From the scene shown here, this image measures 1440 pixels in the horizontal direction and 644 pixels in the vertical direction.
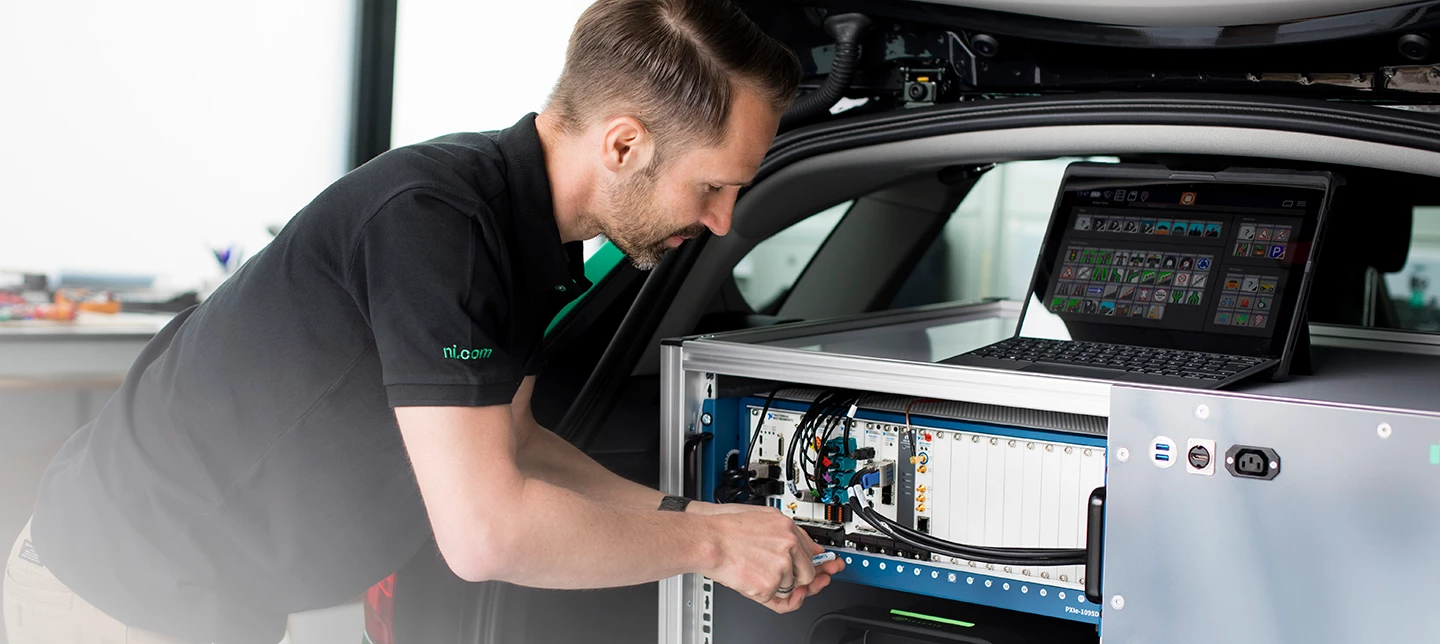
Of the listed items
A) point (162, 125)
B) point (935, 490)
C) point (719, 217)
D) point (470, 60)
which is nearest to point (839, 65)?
point (719, 217)

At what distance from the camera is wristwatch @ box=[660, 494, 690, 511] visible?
154 cm

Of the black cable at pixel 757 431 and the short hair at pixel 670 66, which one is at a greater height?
the short hair at pixel 670 66

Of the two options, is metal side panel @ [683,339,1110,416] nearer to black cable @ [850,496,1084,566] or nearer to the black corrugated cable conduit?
black cable @ [850,496,1084,566]

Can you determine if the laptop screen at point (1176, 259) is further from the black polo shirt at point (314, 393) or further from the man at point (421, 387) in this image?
the black polo shirt at point (314, 393)

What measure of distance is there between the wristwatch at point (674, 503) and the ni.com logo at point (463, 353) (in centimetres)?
44

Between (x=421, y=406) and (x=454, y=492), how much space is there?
10cm

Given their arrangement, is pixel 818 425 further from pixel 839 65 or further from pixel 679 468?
pixel 839 65

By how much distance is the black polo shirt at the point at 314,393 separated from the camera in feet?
3.99

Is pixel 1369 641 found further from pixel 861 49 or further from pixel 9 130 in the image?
pixel 9 130

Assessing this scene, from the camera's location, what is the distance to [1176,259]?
1559mm

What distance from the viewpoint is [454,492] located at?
1.21 metres

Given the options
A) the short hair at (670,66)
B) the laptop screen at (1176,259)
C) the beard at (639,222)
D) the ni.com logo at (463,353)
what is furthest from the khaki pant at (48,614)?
the laptop screen at (1176,259)

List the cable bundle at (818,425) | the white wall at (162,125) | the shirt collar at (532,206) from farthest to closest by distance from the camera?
the white wall at (162,125) < the cable bundle at (818,425) < the shirt collar at (532,206)

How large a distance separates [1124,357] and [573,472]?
2.53 ft
